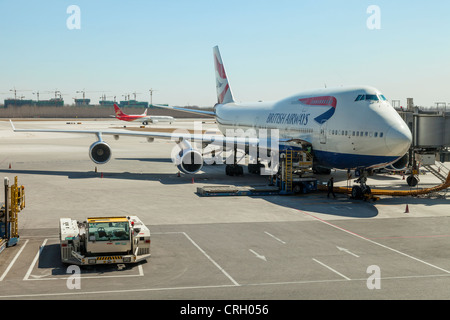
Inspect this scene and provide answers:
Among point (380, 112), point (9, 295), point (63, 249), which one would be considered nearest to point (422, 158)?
point (380, 112)

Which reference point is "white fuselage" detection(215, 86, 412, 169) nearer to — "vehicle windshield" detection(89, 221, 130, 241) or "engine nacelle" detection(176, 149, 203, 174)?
"engine nacelle" detection(176, 149, 203, 174)

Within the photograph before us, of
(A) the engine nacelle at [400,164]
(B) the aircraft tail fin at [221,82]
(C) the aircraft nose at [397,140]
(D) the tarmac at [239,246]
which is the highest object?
(B) the aircraft tail fin at [221,82]

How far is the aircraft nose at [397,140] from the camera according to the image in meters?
28.1

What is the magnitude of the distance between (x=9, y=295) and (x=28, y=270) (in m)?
2.50

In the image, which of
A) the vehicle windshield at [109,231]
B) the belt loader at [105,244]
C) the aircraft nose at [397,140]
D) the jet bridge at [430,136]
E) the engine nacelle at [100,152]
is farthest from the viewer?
the engine nacelle at [100,152]

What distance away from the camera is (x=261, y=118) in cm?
4441

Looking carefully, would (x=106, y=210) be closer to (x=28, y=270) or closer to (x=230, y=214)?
(x=230, y=214)

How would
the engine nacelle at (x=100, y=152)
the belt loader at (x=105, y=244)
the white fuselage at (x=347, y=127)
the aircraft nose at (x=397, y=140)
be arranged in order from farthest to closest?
the engine nacelle at (x=100, y=152), the white fuselage at (x=347, y=127), the aircraft nose at (x=397, y=140), the belt loader at (x=105, y=244)

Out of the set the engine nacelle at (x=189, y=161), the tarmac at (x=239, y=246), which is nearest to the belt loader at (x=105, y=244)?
the tarmac at (x=239, y=246)

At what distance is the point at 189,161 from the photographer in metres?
37.1

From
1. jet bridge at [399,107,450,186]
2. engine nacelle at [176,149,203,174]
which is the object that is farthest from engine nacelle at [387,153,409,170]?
engine nacelle at [176,149,203,174]

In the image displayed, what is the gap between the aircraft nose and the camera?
92.1 feet

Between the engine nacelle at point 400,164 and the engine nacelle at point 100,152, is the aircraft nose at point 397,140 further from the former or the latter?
the engine nacelle at point 100,152

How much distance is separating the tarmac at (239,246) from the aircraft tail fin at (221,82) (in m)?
21.3
